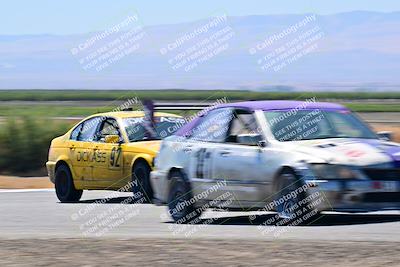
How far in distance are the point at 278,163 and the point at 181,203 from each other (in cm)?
194

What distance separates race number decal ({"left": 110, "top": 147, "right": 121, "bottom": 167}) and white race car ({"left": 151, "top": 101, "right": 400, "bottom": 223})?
251 centimetres

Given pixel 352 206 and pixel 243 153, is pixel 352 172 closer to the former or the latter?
pixel 352 206

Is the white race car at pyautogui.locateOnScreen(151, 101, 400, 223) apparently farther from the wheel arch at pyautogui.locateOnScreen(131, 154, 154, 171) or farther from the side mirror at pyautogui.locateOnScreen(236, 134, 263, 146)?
the wheel arch at pyautogui.locateOnScreen(131, 154, 154, 171)

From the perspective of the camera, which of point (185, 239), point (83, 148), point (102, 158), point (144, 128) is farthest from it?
point (83, 148)

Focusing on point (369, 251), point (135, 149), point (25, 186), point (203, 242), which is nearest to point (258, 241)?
point (203, 242)

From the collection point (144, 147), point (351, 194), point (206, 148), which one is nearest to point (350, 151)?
point (351, 194)

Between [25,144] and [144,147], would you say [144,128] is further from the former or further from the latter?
[25,144]

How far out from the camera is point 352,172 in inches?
528

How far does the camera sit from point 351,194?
44.0ft

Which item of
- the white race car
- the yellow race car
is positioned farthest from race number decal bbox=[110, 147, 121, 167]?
the white race car

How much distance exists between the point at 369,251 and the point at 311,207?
2.46m

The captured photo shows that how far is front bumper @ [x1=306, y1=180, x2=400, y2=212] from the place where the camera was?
13.4 meters

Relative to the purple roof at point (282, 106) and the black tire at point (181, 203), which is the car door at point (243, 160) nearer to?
the purple roof at point (282, 106)

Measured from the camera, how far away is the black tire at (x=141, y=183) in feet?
58.9
